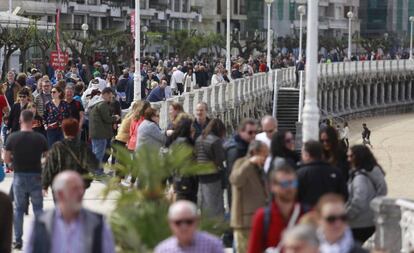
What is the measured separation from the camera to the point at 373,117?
305 feet

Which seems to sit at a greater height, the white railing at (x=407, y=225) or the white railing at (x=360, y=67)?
the white railing at (x=407, y=225)

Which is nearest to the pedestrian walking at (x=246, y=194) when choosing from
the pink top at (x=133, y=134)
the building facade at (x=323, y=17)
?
the pink top at (x=133, y=134)

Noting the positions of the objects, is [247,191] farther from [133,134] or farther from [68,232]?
[133,134]

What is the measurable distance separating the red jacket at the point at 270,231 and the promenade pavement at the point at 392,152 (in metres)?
6.52

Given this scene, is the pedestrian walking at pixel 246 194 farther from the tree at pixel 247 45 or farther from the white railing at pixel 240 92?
the tree at pixel 247 45

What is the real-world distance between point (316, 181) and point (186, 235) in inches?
110

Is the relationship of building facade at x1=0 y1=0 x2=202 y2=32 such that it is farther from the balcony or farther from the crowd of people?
the crowd of people

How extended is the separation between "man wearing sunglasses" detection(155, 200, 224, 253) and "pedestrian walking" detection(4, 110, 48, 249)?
5271 mm

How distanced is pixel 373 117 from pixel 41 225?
84381 millimetres

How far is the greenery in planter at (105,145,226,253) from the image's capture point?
10.5 metres

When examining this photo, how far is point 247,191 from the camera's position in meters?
12.0

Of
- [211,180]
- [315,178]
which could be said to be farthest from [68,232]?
[211,180]

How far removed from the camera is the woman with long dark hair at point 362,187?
1258 centimetres

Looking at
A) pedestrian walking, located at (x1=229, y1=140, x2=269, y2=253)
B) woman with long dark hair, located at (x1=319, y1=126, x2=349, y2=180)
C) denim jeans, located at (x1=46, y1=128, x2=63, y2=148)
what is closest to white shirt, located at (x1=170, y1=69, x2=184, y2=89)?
denim jeans, located at (x1=46, y1=128, x2=63, y2=148)
